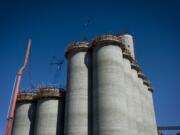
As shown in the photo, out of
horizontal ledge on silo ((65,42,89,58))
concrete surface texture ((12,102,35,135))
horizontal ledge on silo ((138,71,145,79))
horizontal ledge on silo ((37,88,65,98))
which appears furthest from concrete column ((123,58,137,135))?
concrete surface texture ((12,102,35,135))

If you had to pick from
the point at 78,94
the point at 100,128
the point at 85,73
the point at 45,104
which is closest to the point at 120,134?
the point at 100,128

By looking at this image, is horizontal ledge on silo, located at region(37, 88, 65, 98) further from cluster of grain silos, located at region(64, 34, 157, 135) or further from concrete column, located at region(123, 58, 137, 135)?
concrete column, located at region(123, 58, 137, 135)

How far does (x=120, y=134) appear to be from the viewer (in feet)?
112

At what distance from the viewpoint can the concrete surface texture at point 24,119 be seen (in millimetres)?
48812

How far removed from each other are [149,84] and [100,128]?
111 feet

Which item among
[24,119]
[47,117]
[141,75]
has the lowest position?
[47,117]

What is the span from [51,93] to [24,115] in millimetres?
9304

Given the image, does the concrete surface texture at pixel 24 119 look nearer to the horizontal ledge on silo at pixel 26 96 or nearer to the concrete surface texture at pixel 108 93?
the horizontal ledge on silo at pixel 26 96

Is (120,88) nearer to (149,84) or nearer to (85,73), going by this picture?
(85,73)

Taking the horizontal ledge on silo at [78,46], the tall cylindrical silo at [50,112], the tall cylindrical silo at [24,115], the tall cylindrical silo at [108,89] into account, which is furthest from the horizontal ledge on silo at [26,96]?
the tall cylindrical silo at [108,89]

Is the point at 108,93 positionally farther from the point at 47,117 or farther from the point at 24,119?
the point at 24,119

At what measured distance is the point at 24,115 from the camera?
50.3 m

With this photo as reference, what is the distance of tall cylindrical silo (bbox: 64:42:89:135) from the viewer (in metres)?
38.0

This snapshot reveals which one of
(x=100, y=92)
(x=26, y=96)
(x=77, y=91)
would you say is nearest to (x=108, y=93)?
(x=100, y=92)
